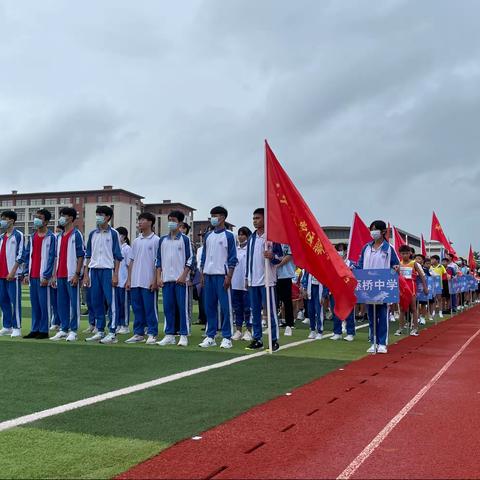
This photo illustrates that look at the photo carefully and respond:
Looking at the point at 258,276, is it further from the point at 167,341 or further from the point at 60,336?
the point at 60,336

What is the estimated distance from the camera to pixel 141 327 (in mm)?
10414

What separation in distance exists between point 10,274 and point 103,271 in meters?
1.73

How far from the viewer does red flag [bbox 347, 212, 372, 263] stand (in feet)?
37.9

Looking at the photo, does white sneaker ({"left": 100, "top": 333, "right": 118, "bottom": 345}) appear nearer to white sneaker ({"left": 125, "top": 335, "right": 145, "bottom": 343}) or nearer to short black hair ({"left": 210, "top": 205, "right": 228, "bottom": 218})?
white sneaker ({"left": 125, "top": 335, "right": 145, "bottom": 343})

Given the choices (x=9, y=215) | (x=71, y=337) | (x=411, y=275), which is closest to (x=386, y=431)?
(x=71, y=337)

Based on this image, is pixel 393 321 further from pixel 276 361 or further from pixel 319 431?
pixel 319 431

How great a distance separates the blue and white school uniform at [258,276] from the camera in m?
9.23

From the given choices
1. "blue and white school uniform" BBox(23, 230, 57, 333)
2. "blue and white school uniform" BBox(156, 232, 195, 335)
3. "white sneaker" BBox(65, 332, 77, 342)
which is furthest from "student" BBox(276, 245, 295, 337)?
"blue and white school uniform" BBox(23, 230, 57, 333)

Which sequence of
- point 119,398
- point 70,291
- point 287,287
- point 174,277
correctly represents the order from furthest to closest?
point 287,287 → point 70,291 → point 174,277 → point 119,398

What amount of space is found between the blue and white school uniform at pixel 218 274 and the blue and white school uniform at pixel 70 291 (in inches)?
92.7

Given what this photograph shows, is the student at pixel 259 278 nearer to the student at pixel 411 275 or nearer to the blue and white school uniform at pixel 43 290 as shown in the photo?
the blue and white school uniform at pixel 43 290

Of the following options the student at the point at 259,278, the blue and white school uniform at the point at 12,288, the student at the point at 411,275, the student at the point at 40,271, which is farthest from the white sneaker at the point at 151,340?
the student at the point at 411,275

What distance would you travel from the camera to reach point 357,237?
38.5 feet

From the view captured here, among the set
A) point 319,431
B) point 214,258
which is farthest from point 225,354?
point 319,431
